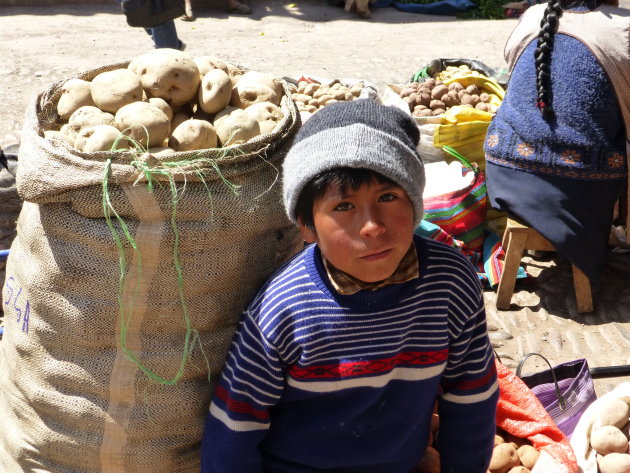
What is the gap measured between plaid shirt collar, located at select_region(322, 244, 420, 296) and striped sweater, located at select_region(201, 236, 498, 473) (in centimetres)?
2

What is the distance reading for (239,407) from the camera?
1799 millimetres

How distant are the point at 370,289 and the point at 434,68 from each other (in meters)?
4.31

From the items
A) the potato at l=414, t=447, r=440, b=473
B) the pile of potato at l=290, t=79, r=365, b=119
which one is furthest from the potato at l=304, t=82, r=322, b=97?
the potato at l=414, t=447, r=440, b=473

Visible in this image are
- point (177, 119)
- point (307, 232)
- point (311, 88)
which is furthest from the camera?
point (311, 88)

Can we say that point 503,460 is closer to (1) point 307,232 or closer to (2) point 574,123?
(1) point 307,232

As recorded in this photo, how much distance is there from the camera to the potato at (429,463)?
2.23m

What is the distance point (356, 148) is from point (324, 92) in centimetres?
336

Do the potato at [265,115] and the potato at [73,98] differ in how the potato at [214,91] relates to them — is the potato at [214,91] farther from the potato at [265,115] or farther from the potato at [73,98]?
the potato at [73,98]

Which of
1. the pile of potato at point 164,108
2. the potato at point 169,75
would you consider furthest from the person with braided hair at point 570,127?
the potato at point 169,75

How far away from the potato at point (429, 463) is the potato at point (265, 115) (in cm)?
111

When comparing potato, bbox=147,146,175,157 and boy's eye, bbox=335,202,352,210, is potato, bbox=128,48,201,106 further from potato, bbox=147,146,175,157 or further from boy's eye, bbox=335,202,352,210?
boy's eye, bbox=335,202,352,210

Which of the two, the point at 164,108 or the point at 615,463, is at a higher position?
the point at 164,108

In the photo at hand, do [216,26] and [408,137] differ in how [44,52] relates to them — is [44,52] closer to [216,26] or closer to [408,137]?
[216,26]

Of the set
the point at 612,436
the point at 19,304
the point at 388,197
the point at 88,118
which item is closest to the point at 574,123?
the point at 612,436
